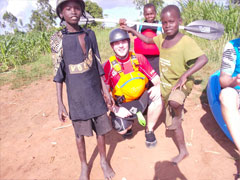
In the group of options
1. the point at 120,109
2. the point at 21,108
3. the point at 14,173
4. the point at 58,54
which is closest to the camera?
the point at 58,54

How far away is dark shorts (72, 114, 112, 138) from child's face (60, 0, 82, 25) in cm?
106

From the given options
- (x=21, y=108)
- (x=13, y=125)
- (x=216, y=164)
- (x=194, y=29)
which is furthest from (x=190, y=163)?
(x=21, y=108)

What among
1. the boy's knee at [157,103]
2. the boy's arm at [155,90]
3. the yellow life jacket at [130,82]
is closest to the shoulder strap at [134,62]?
the yellow life jacket at [130,82]

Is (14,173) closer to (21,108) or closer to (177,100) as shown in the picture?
(21,108)

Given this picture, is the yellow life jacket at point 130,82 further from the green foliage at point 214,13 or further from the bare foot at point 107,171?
the green foliage at point 214,13

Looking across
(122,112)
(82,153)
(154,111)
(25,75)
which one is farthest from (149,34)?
(25,75)

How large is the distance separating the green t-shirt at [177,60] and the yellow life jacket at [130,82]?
0.35m

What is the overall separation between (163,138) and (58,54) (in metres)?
1.99

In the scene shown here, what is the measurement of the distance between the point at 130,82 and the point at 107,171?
117cm

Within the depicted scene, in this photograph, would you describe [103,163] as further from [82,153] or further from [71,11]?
[71,11]

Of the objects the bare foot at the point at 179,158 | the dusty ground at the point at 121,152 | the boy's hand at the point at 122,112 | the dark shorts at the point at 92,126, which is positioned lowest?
the dusty ground at the point at 121,152

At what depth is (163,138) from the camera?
2891 millimetres

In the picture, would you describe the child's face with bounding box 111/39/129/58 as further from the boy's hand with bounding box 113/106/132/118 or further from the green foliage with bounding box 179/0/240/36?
the green foliage with bounding box 179/0/240/36

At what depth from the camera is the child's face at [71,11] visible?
176cm
